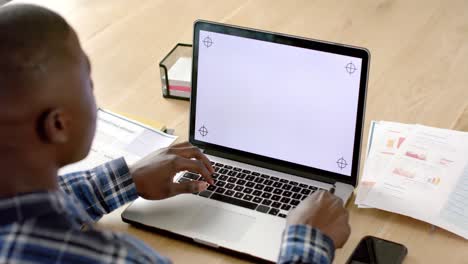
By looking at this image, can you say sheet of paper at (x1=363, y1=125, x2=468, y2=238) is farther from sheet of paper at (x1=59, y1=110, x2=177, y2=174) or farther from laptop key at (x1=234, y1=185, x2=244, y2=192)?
sheet of paper at (x1=59, y1=110, x2=177, y2=174)

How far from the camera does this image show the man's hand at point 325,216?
1012 mm

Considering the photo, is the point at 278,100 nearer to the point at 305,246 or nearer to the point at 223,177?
the point at 223,177

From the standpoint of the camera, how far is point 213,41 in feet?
3.96

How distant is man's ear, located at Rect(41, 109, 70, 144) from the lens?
0.76 meters

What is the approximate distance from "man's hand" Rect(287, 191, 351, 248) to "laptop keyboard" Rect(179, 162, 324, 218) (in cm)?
7

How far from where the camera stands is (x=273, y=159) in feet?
3.94

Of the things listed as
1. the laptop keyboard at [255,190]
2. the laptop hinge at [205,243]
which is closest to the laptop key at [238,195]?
the laptop keyboard at [255,190]

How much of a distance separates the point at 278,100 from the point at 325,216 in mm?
244

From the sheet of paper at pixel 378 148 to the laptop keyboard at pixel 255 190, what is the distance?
0.09 meters

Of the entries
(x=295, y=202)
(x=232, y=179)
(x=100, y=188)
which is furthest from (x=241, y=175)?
(x=100, y=188)

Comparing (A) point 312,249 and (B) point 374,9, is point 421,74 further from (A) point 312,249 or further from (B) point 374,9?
(A) point 312,249

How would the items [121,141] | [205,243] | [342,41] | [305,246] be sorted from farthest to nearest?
[342,41] → [121,141] → [205,243] → [305,246]

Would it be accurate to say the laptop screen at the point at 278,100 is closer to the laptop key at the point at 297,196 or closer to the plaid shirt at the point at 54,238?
the laptop key at the point at 297,196

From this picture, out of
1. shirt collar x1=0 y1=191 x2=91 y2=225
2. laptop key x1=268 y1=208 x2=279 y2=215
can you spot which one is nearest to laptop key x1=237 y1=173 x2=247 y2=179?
laptop key x1=268 y1=208 x2=279 y2=215
